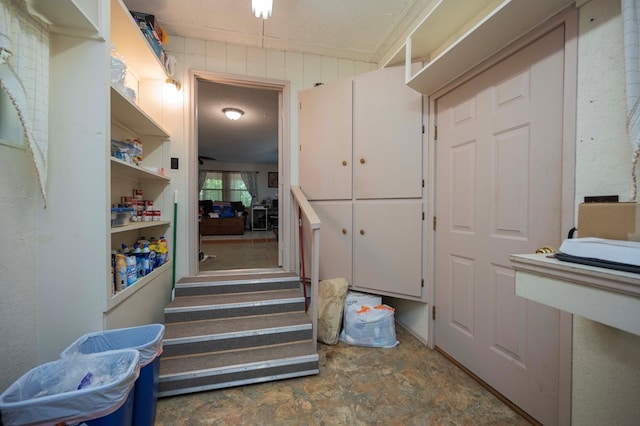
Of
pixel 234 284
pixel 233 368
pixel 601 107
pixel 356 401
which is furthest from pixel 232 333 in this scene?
pixel 601 107

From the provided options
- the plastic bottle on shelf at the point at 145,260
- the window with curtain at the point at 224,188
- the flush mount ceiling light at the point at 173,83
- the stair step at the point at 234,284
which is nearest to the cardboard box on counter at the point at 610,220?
the stair step at the point at 234,284

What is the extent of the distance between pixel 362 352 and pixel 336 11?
263cm

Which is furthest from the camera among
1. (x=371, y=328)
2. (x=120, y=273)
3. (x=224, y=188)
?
(x=224, y=188)

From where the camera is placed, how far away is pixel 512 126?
1332 millimetres

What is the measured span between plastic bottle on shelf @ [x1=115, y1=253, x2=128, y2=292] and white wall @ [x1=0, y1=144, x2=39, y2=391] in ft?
1.02

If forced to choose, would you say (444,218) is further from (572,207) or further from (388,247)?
(572,207)

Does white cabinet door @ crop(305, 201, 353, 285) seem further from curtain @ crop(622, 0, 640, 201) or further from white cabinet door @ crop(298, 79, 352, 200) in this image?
curtain @ crop(622, 0, 640, 201)

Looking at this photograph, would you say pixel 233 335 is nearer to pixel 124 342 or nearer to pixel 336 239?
pixel 124 342

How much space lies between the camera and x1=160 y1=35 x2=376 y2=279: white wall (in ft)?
7.25

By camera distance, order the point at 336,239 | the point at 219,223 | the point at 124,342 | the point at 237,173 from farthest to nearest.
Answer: the point at 237,173 → the point at 219,223 → the point at 336,239 → the point at 124,342

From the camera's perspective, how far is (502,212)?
54.9 inches

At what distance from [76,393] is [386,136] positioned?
7.07ft

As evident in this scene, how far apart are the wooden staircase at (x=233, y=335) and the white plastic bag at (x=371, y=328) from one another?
1.25 feet

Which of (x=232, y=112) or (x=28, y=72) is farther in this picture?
(x=232, y=112)
